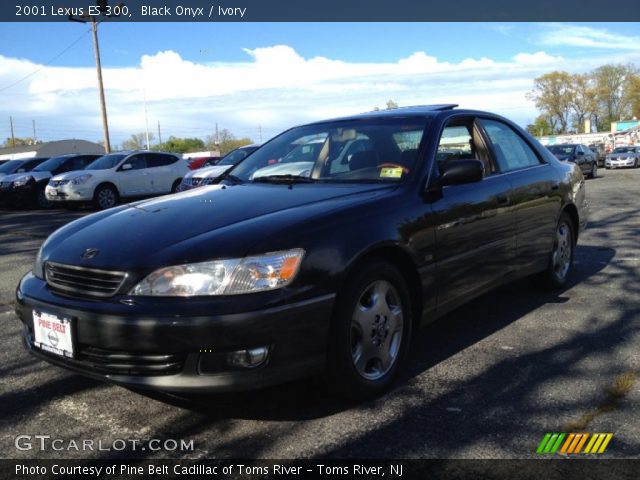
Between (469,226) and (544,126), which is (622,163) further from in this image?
(544,126)

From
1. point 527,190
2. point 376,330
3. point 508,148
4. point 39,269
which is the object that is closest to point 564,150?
point 508,148

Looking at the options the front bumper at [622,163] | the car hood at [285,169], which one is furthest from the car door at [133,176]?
the front bumper at [622,163]

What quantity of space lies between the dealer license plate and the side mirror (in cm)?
217

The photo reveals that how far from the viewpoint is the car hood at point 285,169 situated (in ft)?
13.3

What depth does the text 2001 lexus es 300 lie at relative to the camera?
8.70 feet

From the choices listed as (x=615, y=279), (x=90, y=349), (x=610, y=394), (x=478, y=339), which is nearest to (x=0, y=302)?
(x=90, y=349)

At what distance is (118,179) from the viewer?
15.8 meters

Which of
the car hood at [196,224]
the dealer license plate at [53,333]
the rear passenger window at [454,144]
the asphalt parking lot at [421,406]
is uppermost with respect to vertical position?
the rear passenger window at [454,144]

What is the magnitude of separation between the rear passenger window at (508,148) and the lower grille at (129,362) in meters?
2.87

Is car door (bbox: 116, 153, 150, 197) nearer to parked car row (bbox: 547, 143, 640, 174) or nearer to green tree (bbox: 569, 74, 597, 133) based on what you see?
parked car row (bbox: 547, 143, 640, 174)

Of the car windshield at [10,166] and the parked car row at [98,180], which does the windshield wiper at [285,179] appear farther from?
the car windshield at [10,166]

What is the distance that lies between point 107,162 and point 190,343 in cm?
1472

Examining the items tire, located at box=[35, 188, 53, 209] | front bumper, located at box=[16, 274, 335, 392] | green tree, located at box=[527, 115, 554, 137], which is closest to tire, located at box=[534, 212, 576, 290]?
front bumper, located at box=[16, 274, 335, 392]

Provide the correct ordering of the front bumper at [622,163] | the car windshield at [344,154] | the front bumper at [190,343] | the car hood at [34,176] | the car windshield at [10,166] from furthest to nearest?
the front bumper at [622,163] → the car windshield at [10,166] → the car hood at [34,176] → the car windshield at [344,154] → the front bumper at [190,343]
